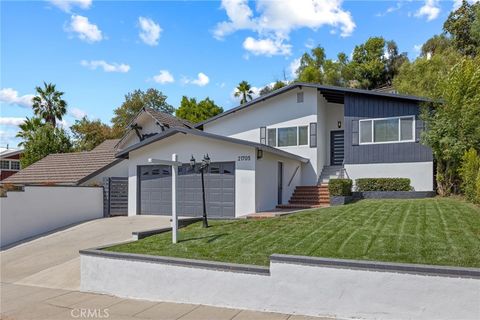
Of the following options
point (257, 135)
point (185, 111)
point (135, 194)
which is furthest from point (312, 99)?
point (185, 111)

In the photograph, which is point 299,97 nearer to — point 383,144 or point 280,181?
point 383,144

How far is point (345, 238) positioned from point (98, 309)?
4735 millimetres

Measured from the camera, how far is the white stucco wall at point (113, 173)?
1808 cm

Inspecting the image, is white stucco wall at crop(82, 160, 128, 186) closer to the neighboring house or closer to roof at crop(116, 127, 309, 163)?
roof at crop(116, 127, 309, 163)

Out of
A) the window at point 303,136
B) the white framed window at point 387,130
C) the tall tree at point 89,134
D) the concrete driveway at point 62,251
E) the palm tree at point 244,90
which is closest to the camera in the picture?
the concrete driveway at point 62,251

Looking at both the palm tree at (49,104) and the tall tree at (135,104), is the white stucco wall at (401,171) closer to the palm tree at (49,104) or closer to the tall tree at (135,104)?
the tall tree at (135,104)

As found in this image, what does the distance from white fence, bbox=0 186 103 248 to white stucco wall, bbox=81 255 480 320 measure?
7.83m

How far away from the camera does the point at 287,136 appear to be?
1900cm

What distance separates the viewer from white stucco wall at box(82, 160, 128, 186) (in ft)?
59.3

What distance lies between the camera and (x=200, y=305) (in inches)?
245

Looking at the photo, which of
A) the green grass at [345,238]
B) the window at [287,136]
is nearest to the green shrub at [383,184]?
the window at [287,136]

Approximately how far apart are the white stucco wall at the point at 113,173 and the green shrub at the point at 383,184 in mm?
11426

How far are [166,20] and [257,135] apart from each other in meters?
A: 8.42

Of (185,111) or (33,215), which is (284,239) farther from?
(185,111)
